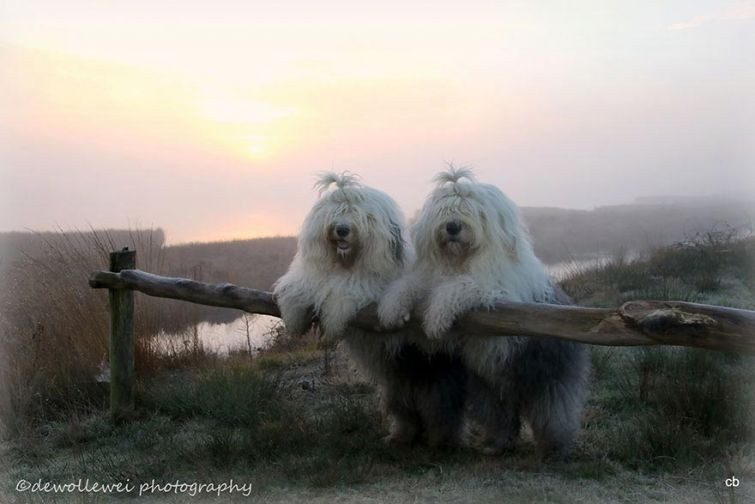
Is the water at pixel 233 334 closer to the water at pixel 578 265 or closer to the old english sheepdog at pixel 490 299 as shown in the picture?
the water at pixel 578 265

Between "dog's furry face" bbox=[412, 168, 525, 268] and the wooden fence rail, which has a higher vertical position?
"dog's furry face" bbox=[412, 168, 525, 268]

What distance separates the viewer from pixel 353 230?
398 centimetres

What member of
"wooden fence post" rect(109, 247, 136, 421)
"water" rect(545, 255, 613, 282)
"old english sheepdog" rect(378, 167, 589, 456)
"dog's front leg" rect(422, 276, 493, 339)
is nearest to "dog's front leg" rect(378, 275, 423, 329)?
"old english sheepdog" rect(378, 167, 589, 456)

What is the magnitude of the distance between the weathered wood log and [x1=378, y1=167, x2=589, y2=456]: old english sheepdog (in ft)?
0.40

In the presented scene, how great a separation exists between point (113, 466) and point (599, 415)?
10.5 ft

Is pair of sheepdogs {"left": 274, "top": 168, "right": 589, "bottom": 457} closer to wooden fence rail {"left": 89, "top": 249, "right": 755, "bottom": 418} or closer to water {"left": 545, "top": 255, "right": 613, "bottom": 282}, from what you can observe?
wooden fence rail {"left": 89, "top": 249, "right": 755, "bottom": 418}

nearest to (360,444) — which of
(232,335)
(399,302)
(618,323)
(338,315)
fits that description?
(338,315)

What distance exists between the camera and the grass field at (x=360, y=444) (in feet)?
12.3

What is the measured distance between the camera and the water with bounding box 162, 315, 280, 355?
693 centimetres

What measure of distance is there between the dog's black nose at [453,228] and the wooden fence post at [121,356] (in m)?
2.82

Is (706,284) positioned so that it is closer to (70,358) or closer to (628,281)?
(628,281)

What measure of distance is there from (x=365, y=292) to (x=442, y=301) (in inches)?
19.9

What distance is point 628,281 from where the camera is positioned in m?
9.53

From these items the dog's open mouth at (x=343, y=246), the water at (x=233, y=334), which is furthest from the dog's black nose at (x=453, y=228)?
the water at (x=233, y=334)
